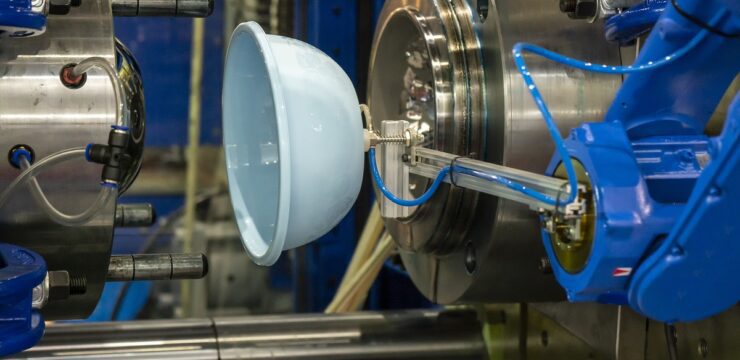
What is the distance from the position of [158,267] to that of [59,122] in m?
0.23

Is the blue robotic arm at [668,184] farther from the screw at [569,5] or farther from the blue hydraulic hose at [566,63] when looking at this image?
the screw at [569,5]

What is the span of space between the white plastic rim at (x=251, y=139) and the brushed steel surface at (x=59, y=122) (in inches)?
5.7

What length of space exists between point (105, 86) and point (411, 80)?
49 centimetres

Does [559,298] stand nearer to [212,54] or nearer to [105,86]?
[105,86]

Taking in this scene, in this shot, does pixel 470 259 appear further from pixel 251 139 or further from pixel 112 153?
pixel 112 153

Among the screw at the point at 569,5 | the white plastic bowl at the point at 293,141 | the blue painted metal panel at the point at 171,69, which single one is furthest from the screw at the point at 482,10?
the blue painted metal panel at the point at 171,69

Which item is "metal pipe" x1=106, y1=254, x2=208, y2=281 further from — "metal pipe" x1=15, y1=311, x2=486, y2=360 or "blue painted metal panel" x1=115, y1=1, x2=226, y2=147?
"blue painted metal panel" x1=115, y1=1, x2=226, y2=147

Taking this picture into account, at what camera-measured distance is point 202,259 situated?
133 cm

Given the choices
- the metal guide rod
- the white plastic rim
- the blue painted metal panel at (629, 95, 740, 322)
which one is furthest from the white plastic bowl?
the blue painted metal panel at (629, 95, 740, 322)

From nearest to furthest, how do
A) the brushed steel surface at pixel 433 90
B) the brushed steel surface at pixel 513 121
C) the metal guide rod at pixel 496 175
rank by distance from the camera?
the metal guide rod at pixel 496 175 < the brushed steel surface at pixel 513 121 < the brushed steel surface at pixel 433 90

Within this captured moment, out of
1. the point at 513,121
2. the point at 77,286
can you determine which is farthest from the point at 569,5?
the point at 77,286

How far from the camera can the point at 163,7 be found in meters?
1.37

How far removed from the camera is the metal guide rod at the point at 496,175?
90 centimetres

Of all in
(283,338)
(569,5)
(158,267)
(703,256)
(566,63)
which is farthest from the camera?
(283,338)
